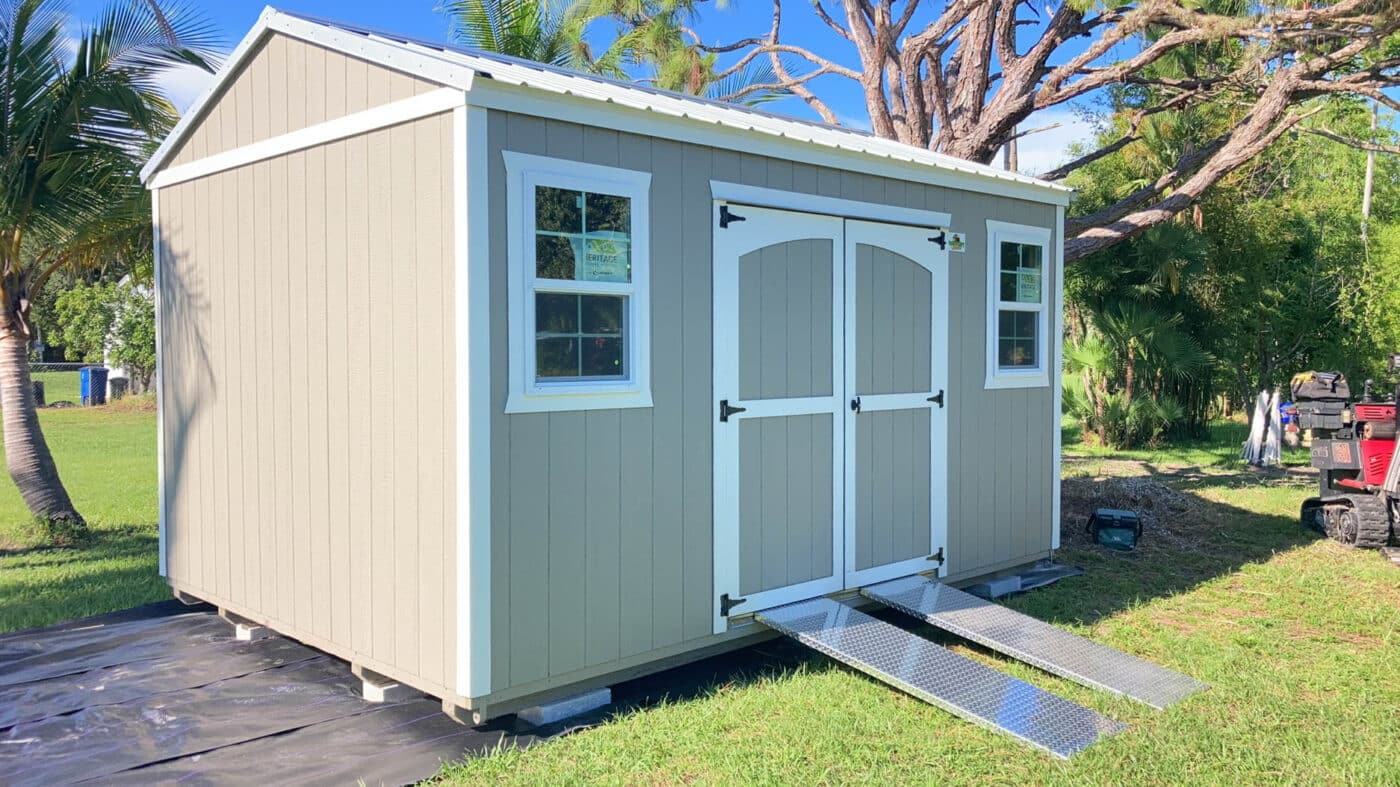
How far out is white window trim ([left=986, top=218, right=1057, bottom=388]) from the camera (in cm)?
653

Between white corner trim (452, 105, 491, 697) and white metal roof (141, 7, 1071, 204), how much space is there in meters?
0.25

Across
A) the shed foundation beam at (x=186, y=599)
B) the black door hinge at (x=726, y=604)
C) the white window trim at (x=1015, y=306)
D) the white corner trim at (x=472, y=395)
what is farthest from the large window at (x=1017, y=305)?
the shed foundation beam at (x=186, y=599)

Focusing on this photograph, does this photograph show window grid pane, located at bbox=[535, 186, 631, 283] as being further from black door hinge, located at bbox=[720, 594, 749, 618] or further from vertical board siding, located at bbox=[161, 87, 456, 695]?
black door hinge, located at bbox=[720, 594, 749, 618]

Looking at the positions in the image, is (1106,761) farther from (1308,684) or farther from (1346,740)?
(1308,684)

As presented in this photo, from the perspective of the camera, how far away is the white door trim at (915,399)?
5.63 meters

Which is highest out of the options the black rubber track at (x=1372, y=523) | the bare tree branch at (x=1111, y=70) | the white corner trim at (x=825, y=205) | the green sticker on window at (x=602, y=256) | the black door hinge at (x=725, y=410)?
the bare tree branch at (x=1111, y=70)

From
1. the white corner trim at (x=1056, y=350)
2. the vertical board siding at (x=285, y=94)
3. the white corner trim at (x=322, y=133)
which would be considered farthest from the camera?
the white corner trim at (x=1056, y=350)

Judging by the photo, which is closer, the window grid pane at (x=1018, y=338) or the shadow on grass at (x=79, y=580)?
the shadow on grass at (x=79, y=580)

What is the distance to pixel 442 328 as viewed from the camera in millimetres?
4125

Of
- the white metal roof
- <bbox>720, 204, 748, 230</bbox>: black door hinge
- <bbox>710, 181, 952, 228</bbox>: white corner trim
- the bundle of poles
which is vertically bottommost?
the bundle of poles

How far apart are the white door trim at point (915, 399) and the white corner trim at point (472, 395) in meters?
2.21

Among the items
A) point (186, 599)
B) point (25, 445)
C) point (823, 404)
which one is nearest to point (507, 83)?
point (823, 404)

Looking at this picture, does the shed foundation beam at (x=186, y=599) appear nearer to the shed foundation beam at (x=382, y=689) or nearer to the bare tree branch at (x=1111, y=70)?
the shed foundation beam at (x=382, y=689)

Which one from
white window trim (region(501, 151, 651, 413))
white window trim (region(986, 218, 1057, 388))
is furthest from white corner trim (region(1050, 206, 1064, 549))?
white window trim (region(501, 151, 651, 413))
